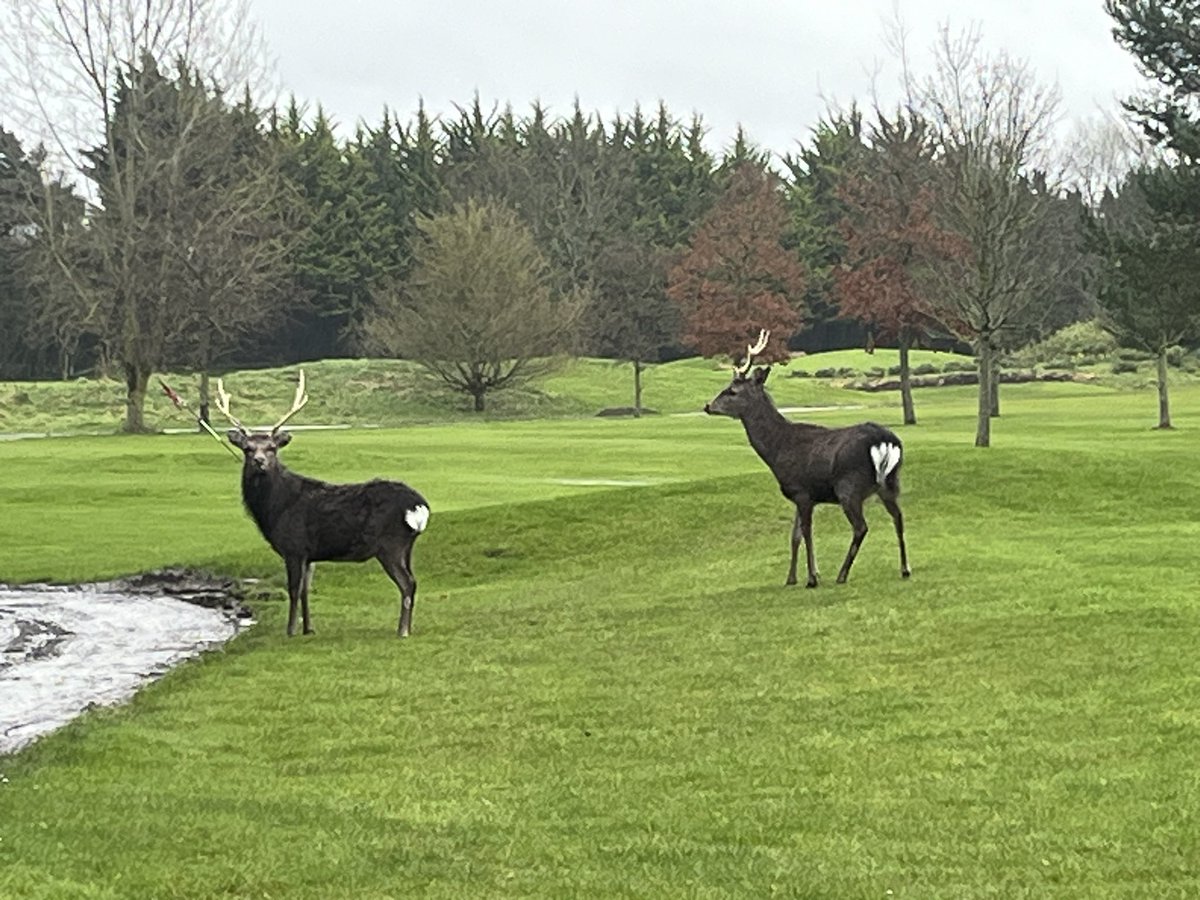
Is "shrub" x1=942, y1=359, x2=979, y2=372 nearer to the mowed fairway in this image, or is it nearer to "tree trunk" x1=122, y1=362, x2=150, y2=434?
"tree trunk" x1=122, y1=362, x2=150, y2=434

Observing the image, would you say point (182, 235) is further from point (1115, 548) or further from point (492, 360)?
point (1115, 548)

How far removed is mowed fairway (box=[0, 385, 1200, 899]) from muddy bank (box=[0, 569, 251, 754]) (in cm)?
52

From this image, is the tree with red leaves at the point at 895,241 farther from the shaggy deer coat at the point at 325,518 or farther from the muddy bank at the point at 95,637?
the shaggy deer coat at the point at 325,518

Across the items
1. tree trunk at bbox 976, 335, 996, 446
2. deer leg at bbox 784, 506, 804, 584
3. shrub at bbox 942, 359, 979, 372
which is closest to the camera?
deer leg at bbox 784, 506, 804, 584

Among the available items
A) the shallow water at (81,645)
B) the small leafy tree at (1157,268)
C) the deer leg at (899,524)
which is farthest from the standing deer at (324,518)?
the small leafy tree at (1157,268)

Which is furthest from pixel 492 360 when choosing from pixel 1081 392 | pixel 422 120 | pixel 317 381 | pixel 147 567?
pixel 147 567

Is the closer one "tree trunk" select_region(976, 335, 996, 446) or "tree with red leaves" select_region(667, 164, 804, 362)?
"tree trunk" select_region(976, 335, 996, 446)

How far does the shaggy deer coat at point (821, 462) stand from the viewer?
16.4 m

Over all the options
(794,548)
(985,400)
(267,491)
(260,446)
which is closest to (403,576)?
(267,491)

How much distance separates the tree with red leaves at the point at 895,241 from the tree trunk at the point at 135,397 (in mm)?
23711

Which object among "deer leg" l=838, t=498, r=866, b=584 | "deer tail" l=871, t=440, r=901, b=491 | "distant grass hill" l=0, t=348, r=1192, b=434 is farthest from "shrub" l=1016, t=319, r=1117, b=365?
"deer tail" l=871, t=440, r=901, b=491

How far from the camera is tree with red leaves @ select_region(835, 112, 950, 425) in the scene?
53.2 metres

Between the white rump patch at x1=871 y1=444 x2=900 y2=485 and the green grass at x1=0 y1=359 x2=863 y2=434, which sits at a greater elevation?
the white rump patch at x1=871 y1=444 x2=900 y2=485

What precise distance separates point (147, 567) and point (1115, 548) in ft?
39.5
